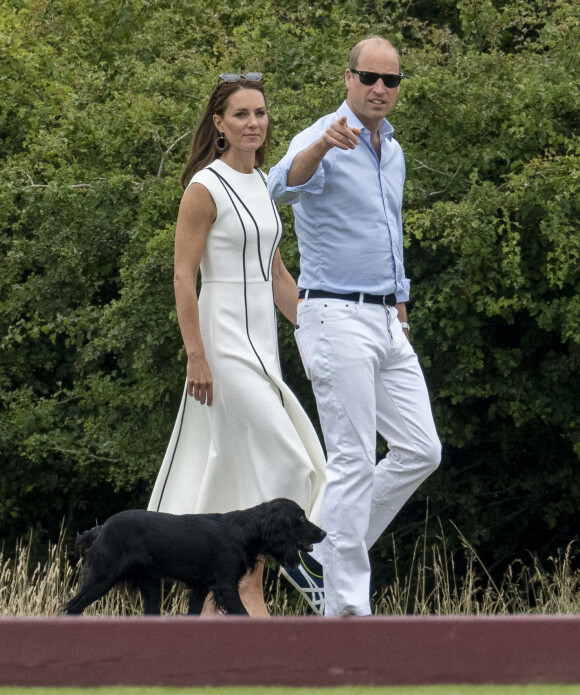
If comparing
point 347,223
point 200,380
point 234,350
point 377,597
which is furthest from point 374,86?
point 377,597

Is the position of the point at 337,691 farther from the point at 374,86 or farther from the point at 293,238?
the point at 293,238

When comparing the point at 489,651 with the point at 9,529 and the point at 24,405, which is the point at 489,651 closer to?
the point at 24,405

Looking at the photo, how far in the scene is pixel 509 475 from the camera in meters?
10.7

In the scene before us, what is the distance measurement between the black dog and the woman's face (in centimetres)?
145

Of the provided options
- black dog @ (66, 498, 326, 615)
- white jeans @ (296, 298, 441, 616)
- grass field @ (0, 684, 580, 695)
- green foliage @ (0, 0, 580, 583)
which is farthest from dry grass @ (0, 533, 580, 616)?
grass field @ (0, 684, 580, 695)

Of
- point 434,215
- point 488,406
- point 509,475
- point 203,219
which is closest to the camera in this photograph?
point 203,219

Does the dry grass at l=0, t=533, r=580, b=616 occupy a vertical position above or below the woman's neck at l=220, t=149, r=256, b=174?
below

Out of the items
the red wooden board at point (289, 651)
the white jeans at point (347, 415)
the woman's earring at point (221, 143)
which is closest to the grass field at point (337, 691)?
the red wooden board at point (289, 651)

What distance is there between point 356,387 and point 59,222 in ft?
18.4

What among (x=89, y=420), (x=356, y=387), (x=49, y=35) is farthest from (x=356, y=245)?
(x=49, y=35)

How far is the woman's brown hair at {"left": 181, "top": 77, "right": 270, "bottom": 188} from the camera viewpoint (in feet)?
16.7

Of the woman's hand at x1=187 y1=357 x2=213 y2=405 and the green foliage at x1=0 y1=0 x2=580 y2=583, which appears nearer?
the woman's hand at x1=187 y1=357 x2=213 y2=405

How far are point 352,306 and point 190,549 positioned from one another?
3.42 ft

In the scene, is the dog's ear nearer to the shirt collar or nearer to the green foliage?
the shirt collar
